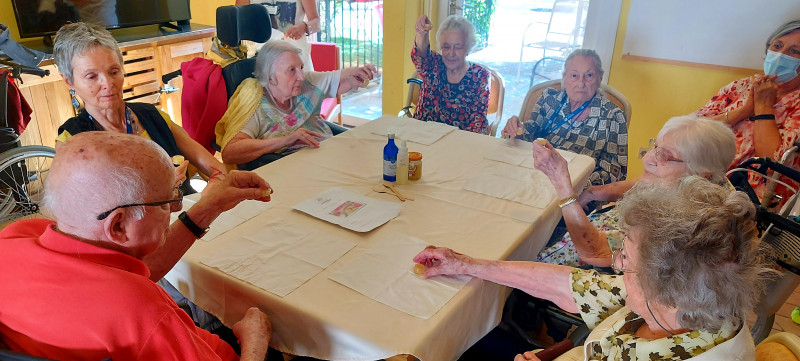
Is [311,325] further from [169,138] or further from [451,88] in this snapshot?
[451,88]

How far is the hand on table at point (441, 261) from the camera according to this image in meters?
1.39

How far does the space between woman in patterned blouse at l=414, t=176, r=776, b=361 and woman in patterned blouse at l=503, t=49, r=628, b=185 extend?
4.49 ft

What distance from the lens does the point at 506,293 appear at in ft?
5.06

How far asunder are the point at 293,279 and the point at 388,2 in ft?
10.5

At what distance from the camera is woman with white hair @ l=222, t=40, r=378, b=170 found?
235 cm

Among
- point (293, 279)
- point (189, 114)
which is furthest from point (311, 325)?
point (189, 114)

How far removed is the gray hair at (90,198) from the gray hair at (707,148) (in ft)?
5.74

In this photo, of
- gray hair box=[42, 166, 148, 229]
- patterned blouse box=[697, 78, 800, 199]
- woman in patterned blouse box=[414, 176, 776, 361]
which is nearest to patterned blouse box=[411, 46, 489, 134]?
patterned blouse box=[697, 78, 800, 199]

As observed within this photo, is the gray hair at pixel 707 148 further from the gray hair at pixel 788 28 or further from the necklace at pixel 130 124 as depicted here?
A: the necklace at pixel 130 124

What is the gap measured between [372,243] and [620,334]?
718 mm

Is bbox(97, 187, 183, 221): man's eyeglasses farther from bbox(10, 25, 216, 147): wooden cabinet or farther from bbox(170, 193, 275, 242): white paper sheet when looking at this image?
bbox(10, 25, 216, 147): wooden cabinet

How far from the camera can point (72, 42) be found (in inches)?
73.3

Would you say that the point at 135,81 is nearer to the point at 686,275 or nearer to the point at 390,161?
the point at 390,161

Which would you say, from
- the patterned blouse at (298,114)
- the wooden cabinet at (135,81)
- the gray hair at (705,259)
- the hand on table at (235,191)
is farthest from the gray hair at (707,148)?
the wooden cabinet at (135,81)
